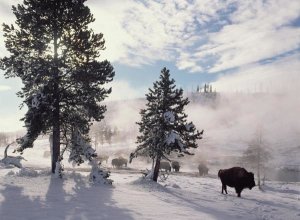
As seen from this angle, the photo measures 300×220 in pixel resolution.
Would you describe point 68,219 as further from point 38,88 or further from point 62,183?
point 38,88

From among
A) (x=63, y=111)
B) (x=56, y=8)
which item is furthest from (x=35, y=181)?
(x=56, y=8)

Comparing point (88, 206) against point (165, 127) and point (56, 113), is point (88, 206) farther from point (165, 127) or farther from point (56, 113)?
point (165, 127)

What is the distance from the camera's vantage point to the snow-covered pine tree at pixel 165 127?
28.1m

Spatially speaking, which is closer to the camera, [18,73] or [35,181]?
[35,181]

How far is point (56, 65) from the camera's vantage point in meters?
23.4

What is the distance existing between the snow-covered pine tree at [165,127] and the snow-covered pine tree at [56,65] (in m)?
5.97

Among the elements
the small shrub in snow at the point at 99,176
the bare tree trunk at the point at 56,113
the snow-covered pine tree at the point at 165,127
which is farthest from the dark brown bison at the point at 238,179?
the bare tree trunk at the point at 56,113

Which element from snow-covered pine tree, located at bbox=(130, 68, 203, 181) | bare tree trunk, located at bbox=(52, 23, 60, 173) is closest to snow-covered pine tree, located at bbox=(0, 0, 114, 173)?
bare tree trunk, located at bbox=(52, 23, 60, 173)

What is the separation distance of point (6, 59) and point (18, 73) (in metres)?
1.14

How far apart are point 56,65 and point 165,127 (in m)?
10.2

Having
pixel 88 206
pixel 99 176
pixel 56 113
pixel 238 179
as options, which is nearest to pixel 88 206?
pixel 88 206

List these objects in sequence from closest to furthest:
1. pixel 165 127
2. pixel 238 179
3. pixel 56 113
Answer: pixel 56 113, pixel 238 179, pixel 165 127

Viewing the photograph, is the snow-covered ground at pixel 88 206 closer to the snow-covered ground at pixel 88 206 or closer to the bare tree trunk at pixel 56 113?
the snow-covered ground at pixel 88 206

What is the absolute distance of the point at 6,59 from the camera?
23.0m
